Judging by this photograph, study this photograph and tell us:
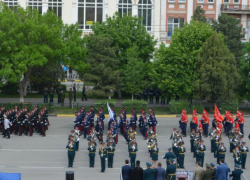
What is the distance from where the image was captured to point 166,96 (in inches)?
1615

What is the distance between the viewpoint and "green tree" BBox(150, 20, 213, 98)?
39.7m

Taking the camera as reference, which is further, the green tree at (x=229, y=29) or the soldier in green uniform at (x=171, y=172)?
the green tree at (x=229, y=29)

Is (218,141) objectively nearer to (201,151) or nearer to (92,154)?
(201,151)

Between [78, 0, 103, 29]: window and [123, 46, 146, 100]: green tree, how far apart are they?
12393 millimetres

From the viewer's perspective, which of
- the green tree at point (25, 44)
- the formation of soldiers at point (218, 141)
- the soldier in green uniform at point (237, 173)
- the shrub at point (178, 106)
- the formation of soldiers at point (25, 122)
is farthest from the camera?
the shrub at point (178, 106)

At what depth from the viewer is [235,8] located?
181 ft

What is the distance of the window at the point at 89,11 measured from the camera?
54156 millimetres

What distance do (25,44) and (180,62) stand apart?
10970 mm

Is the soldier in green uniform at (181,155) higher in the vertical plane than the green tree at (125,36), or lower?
lower

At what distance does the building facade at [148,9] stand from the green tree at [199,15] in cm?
306

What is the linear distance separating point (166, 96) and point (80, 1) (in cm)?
1745

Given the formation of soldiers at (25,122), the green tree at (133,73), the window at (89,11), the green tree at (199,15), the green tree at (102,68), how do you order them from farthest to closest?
the window at (89,11)
the green tree at (199,15)
the green tree at (133,73)
the green tree at (102,68)
the formation of soldiers at (25,122)

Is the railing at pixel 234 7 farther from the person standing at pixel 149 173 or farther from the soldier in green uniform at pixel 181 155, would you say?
the person standing at pixel 149 173

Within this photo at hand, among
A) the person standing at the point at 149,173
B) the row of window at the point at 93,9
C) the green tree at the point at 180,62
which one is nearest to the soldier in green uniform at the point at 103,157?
the person standing at the point at 149,173
